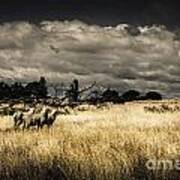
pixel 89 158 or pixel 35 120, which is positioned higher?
pixel 35 120

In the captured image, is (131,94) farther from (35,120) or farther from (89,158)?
(89,158)

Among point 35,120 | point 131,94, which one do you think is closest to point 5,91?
point 131,94

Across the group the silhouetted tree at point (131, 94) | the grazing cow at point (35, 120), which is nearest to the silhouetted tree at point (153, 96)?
the silhouetted tree at point (131, 94)

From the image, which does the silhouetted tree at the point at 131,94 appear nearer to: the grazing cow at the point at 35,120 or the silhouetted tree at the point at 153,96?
the silhouetted tree at the point at 153,96

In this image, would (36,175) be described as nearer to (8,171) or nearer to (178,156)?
(8,171)

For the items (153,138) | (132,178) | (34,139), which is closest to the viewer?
(132,178)

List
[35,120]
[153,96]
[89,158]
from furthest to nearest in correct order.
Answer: [153,96] < [35,120] < [89,158]

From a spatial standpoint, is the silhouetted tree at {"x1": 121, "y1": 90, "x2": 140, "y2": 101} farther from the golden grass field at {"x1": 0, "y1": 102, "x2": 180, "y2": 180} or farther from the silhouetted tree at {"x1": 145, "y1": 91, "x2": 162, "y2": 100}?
the golden grass field at {"x1": 0, "y1": 102, "x2": 180, "y2": 180}

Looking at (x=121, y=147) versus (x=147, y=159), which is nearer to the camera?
(x=147, y=159)

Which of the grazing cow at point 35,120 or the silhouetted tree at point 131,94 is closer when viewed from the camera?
the grazing cow at point 35,120

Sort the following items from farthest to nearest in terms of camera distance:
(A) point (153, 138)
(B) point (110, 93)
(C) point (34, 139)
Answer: (B) point (110, 93) < (C) point (34, 139) < (A) point (153, 138)

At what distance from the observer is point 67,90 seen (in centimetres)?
11356

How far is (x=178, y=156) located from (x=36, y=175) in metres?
3.52

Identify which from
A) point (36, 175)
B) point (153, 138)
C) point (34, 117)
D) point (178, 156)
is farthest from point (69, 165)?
point (34, 117)
